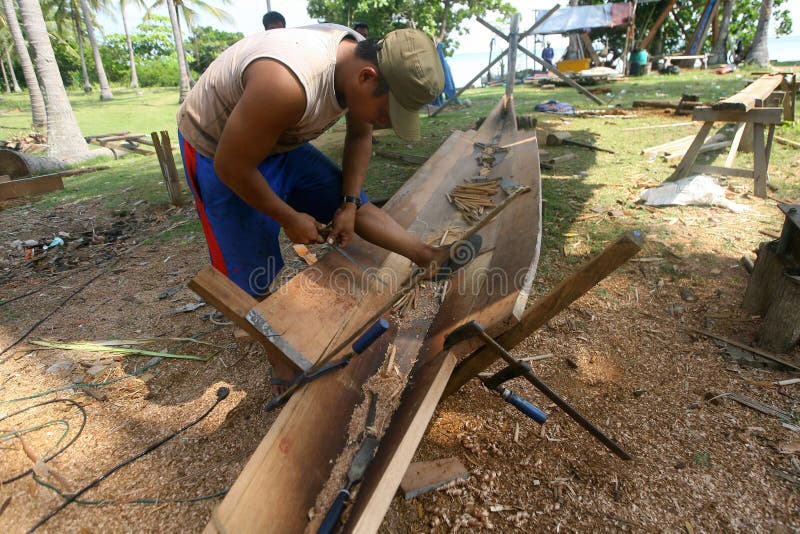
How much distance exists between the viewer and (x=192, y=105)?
1.92 meters

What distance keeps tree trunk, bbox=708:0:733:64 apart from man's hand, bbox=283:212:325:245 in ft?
63.3

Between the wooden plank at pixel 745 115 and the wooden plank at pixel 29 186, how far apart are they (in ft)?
26.5

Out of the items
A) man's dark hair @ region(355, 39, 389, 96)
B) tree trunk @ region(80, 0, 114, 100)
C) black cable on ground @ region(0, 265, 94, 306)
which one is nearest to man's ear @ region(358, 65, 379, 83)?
man's dark hair @ region(355, 39, 389, 96)

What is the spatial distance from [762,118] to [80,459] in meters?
6.26

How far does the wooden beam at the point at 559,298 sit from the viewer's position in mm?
1275

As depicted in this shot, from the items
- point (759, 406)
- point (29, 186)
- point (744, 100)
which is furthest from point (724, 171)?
point (29, 186)

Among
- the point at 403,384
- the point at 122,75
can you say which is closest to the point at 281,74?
the point at 403,384

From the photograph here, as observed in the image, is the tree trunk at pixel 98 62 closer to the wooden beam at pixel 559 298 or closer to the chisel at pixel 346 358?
the chisel at pixel 346 358

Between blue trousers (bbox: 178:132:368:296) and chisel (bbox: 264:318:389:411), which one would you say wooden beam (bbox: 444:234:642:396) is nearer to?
chisel (bbox: 264:318:389:411)

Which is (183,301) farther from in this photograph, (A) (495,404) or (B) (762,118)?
(B) (762,118)

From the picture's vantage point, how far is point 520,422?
87.0 inches

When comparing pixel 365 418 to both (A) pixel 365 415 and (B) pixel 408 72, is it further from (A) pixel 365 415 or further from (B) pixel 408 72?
(B) pixel 408 72

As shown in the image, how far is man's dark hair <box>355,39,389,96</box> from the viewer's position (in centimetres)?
171

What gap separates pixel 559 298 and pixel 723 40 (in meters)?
19.6
